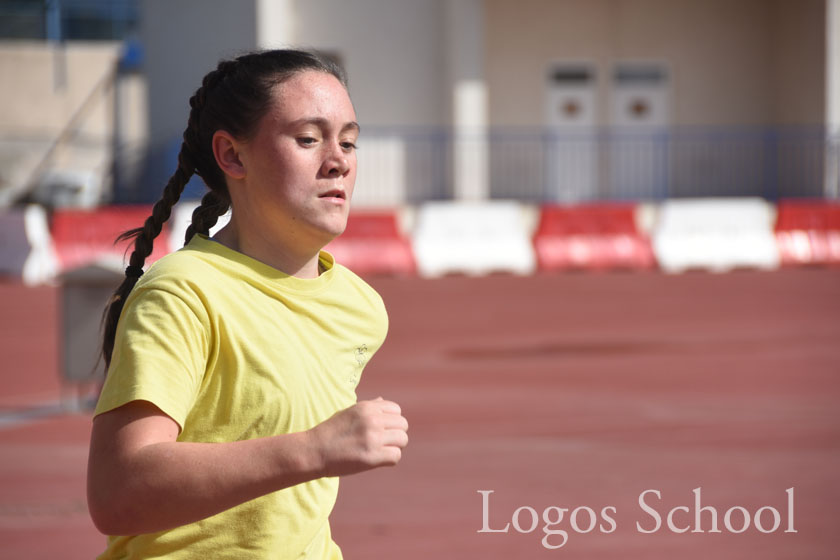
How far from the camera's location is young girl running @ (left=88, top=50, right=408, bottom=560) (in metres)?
1.58

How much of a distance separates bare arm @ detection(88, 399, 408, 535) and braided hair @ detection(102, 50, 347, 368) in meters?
→ 0.37

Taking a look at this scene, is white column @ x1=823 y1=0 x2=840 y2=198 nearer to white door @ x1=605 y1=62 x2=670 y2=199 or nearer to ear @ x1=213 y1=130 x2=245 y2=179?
white door @ x1=605 y1=62 x2=670 y2=199

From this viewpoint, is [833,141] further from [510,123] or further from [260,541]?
[260,541]

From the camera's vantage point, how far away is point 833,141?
83.5 ft

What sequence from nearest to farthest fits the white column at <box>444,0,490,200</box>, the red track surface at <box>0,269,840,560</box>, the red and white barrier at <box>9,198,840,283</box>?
1. the red track surface at <box>0,269,840,560</box>
2. the red and white barrier at <box>9,198,840,283</box>
3. the white column at <box>444,0,490,200</box>

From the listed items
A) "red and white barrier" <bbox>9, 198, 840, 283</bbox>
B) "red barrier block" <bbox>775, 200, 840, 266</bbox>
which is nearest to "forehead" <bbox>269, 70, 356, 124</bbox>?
"red and white barrier" <bbox>9, 198, 840, 283</bbox>

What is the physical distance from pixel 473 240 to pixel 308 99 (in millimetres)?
16244

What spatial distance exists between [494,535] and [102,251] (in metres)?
13.1

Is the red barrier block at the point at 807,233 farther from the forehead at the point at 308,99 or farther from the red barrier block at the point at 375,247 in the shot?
the forehead at the point at 308,99

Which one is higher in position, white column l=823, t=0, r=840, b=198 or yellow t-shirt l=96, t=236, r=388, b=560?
white column l=823, t=0, r=840, b=198

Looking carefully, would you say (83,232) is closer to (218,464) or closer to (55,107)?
(218,464)

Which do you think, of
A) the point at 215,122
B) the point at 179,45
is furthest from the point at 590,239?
the point at 215,122

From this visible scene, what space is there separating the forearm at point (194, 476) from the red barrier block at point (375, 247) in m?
15.6

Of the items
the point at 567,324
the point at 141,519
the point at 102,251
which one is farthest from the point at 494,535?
the point at 102,251
